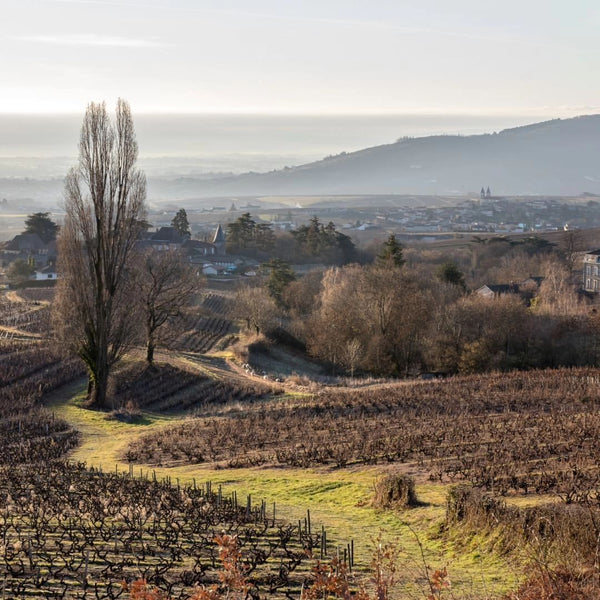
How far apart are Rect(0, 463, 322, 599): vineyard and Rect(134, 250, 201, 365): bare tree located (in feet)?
61.9

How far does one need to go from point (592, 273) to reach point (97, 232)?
54.2 m

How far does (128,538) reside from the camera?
13.4 m

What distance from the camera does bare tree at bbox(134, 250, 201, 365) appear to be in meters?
37.3

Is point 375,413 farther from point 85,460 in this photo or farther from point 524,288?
point 524,288

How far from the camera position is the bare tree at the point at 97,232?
2909 centimetres

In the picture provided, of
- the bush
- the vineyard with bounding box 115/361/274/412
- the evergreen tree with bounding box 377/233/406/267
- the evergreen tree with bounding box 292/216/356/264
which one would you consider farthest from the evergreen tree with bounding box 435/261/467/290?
the bush

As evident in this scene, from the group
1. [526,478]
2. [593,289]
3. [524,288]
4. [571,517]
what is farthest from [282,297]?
[571,517]

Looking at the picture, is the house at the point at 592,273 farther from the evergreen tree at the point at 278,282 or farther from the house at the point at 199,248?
the house at the point at 199,248

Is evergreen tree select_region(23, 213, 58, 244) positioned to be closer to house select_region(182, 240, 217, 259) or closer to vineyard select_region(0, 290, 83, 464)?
house select_region(182, 240, 217, 259)

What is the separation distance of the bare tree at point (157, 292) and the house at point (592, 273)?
4384cm

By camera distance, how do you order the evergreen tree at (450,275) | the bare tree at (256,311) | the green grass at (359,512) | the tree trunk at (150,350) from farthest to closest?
1. the evergreen tree at (450,275)
2. the bare tree at (256,311)
3. the tree trunk at (150,350)
4. the green grass at (359,512)

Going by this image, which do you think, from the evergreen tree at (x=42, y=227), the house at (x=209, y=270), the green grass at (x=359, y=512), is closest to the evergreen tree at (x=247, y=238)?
the house at (x=209, y=270)

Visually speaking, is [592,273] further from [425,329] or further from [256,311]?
[256,311]

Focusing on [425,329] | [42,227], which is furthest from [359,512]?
[42,227]
